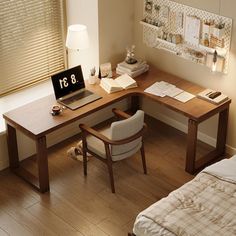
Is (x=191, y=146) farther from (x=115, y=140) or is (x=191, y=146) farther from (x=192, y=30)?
(x=192, y=30)

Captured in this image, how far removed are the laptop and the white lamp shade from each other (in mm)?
237

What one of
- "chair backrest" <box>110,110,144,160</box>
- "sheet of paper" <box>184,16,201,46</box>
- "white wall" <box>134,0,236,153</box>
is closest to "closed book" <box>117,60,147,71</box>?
"white wall" <box>134,0,236,153</box>

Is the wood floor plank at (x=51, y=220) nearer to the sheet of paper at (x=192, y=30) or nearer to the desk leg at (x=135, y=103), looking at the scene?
the desk leg at (x=135, y=103)

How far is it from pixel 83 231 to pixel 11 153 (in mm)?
1148

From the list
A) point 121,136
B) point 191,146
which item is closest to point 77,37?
point 121,136

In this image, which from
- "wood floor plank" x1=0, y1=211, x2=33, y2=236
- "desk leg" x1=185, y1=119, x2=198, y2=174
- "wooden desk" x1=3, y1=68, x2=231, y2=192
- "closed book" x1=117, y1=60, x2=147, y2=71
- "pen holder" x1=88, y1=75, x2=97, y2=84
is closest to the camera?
"wood floor plank" x1=0, y1=211, x2=33, y2=236

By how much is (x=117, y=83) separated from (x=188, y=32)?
2.82 ft

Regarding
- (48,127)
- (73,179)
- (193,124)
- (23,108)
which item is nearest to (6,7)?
(23,108)

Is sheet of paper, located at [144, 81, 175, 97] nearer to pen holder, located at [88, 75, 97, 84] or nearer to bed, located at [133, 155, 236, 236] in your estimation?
pen holder, located at [88, 75, 97, 84]

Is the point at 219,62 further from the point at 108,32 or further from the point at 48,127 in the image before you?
the point at 48,127

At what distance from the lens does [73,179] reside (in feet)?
17.0

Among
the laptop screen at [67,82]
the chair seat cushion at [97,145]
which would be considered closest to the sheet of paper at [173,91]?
the chair seat cushion at [97,145]

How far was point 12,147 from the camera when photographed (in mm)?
5184

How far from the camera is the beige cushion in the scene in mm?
4699
